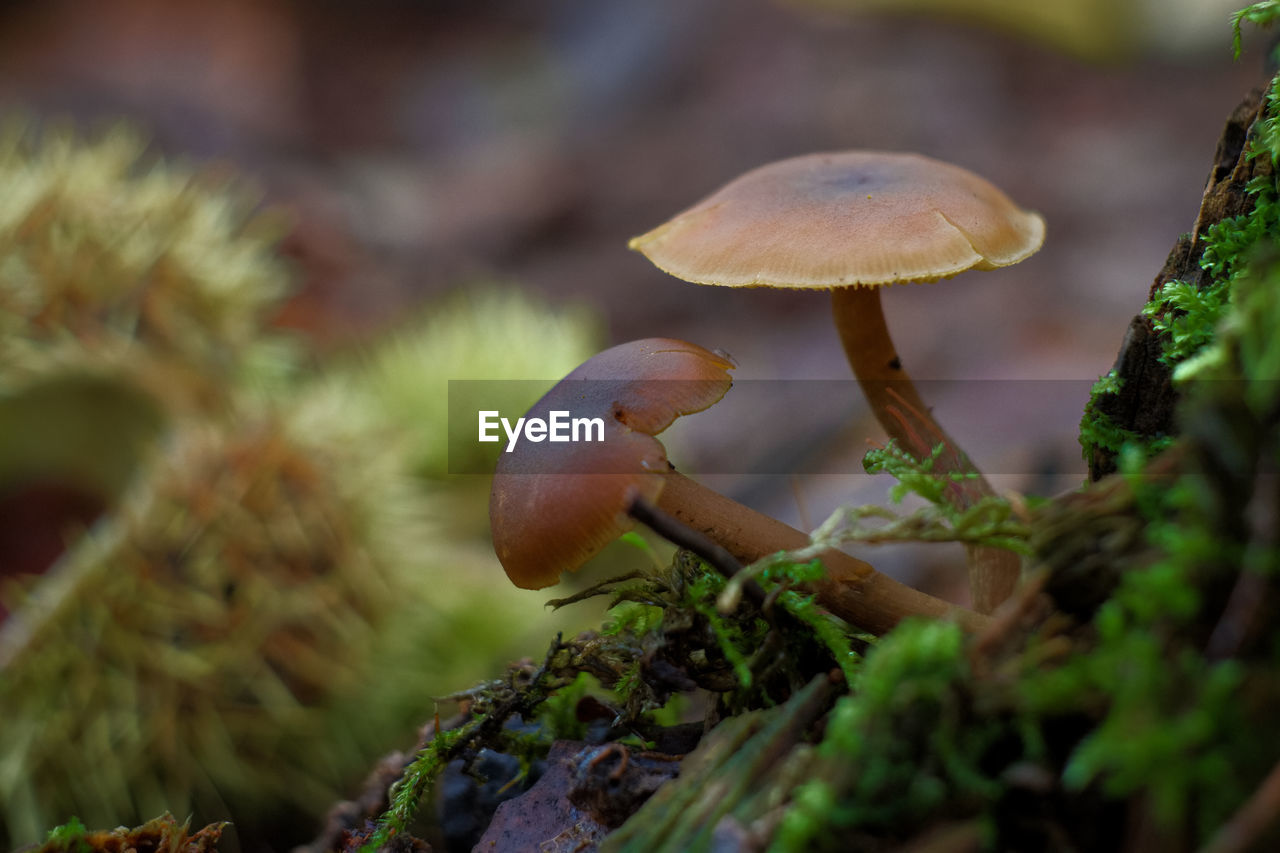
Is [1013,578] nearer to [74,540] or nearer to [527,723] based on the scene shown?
[527,723]

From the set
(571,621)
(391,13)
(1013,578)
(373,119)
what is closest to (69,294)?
(571,621)

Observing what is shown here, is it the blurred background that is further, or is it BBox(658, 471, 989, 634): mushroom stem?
the blurred background

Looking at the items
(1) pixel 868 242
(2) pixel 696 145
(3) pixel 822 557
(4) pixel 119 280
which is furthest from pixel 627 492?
(2) pixel 696 145

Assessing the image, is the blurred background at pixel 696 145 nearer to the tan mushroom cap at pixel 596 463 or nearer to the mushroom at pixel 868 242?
the mushroom at pixel 868 242

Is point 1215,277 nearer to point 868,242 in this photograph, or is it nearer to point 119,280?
point 868,242

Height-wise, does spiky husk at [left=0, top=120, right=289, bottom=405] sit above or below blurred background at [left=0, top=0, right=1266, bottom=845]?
below

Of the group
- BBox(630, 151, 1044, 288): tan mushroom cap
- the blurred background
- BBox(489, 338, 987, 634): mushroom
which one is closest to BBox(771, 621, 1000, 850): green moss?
BBox(489, 338, 987, 634): mushroom

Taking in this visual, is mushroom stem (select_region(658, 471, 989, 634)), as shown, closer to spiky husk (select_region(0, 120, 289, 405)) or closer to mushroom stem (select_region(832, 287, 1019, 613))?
mushroom stem (select_region(832, 287, 1019, 613))

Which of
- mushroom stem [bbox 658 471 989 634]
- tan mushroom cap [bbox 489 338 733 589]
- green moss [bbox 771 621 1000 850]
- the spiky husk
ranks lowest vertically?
green moss [bbox 771 621 1000 850]

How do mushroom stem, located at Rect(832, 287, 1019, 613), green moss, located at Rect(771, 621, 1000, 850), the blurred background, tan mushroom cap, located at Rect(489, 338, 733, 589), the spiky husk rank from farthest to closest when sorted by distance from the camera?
the blurred background
the spiky husk
mushroom stem, located at Rect(832, 287, 1019, 613)
tan mushroom cap, located at Rect(489, 338, 733, 589)
green moss, located at Rect(771, 621, 1000, 850)
